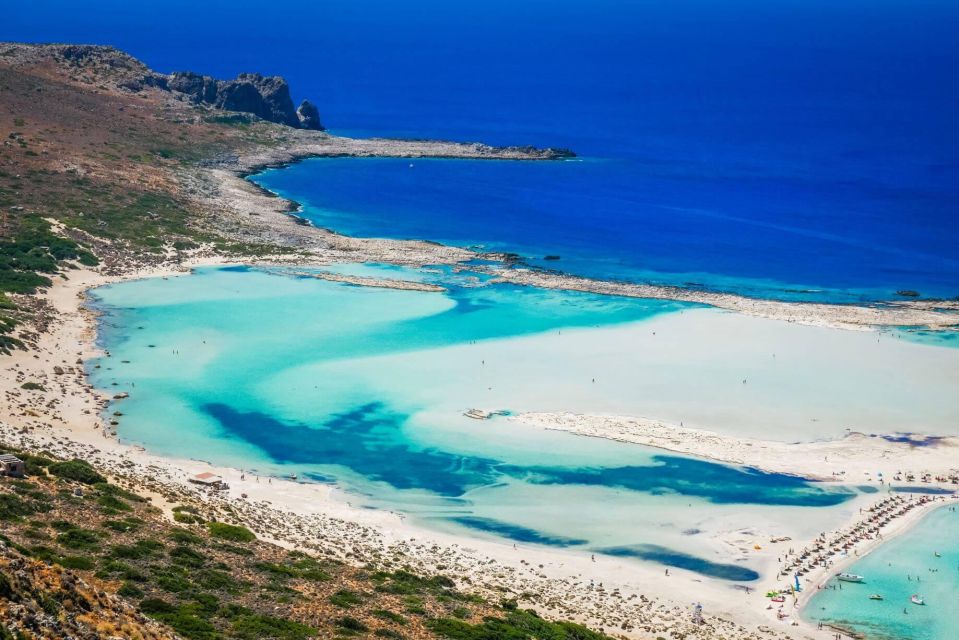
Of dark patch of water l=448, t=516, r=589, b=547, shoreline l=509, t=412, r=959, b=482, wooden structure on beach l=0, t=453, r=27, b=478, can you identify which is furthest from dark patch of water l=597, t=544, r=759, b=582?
wooden structure on beach l=0, t=453, r=27, b=478

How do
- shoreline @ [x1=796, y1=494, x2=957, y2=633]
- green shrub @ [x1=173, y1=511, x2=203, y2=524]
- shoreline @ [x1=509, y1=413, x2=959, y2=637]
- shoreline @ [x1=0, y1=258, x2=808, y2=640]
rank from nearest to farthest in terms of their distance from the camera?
shoreline @ [x1=0, y1=258, x2=808, y2=640] < green shrub @ [x1=173, y1=511, x2=203, y2=524] < shoreline @ [x1=796, y1=494, x2=957, y2=633] < shoreline @ [x1=509, y1=413, x2=959, y2=637]

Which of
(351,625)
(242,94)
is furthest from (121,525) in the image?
(242,94)

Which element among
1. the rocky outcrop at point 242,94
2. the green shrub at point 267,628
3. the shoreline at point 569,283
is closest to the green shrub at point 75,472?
the green shrub at point 267,628

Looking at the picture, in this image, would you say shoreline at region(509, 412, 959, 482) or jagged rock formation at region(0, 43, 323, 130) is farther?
jagged rock formation at region(0, 43, 323, 130)

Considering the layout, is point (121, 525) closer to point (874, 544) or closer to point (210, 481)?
point (210, 481)

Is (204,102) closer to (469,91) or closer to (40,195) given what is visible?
(40,195)

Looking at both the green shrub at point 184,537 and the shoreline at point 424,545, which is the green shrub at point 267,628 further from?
the shoreline at point 424,545

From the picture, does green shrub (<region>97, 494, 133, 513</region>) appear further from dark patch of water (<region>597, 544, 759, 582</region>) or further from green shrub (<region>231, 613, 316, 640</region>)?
dark patch of water (<region>597, 544, 759, 582</region>)

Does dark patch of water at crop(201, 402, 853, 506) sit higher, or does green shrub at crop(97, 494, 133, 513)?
dark patch of water at crop(201, 402, 853, 506)
